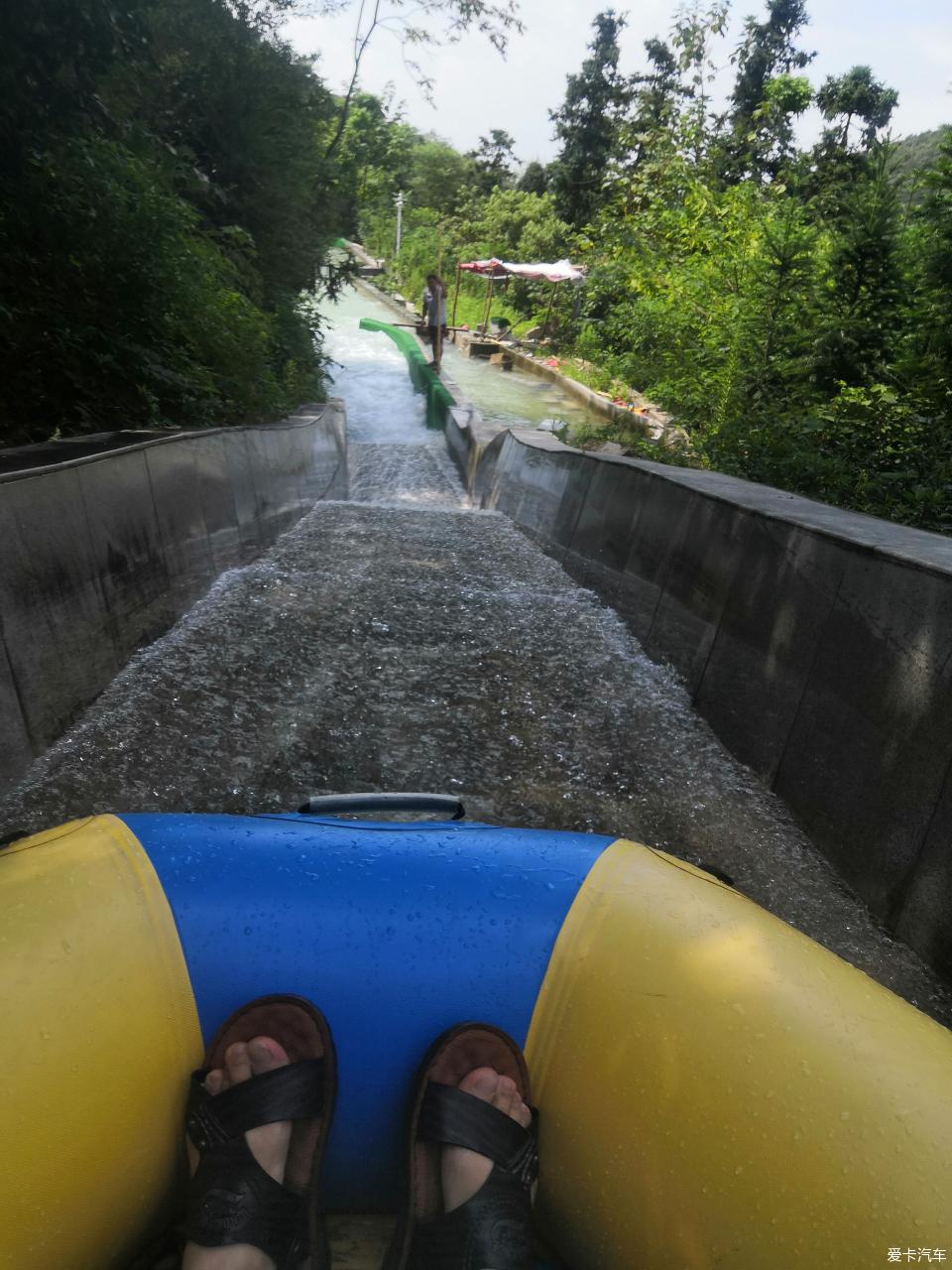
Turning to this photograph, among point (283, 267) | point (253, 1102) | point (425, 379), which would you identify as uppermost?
point (283, 267)

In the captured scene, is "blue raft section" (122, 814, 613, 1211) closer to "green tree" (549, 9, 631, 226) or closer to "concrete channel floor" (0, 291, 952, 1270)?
"concrete channel floor" (0, 291, 952, 1270)

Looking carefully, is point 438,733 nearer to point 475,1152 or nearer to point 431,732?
point 431,732

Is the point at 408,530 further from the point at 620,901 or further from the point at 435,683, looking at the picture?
the point at 620,901

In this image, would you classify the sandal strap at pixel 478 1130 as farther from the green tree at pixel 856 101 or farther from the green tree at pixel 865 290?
the green tree at pixel 856 101

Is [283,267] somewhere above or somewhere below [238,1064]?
above

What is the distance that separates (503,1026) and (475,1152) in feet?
0.62

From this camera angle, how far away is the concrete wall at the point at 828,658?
227 centimetres

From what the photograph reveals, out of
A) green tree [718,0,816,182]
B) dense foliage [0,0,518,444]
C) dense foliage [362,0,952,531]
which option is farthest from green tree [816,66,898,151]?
dense foliage [0,0,518,444]

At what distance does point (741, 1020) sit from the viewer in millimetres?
1200

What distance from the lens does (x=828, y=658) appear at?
2793 mm

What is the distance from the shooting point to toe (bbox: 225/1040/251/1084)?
4.27 ft

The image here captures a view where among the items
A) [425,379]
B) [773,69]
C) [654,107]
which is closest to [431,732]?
[425,379]

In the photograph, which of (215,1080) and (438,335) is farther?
(438,335)

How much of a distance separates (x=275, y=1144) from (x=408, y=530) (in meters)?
5.84
